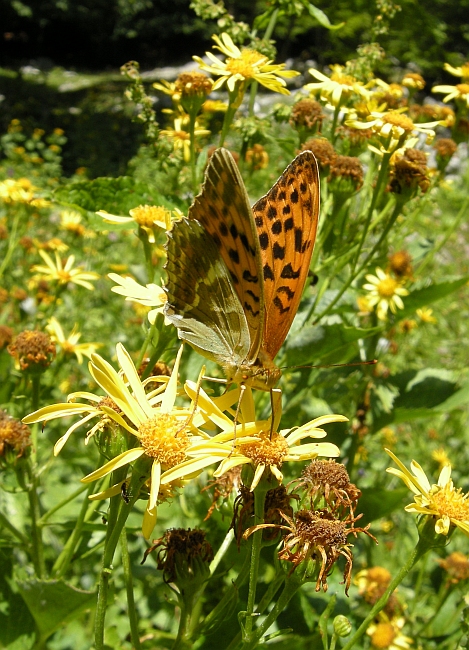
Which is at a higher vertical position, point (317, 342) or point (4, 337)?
point (317, 342)

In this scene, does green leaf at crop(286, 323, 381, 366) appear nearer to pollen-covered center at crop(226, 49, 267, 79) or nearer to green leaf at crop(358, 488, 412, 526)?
green leaf at crop(358, 488, 412, 526)

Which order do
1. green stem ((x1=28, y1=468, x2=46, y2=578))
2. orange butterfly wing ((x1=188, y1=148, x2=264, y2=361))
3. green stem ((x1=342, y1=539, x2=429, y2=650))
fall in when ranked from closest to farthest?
green stem ((x1=342, y1=539, x2=429, y2=650)) < orange butterfly wing ((x1=188, y1=148, x2=264, y2=361)) < green stem ((x1=28, y1=468, x2=46, y2=578))

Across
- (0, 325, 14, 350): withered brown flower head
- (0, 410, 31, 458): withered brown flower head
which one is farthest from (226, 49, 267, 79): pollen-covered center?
(0, 325, 14, 350): withered brown flower head

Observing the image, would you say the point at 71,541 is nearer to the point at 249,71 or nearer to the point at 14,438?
the point at 14,438

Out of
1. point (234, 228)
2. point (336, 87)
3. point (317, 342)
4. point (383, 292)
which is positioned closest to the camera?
point (234, 228)

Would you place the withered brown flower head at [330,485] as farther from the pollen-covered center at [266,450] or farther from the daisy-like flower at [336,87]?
the daisy-like flower at [336,87]

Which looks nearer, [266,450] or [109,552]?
[109,552]

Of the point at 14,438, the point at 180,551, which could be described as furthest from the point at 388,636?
the point at 14,438
